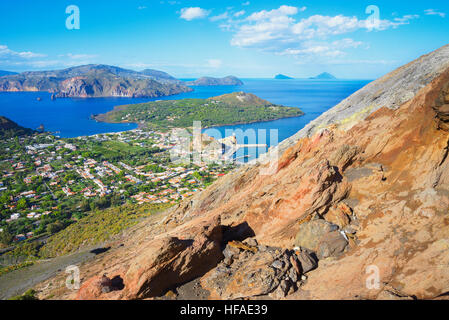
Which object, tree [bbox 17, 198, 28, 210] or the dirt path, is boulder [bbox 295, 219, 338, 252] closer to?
the dirt path

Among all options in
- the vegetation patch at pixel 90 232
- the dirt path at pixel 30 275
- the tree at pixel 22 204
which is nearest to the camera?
the dirt path at pixel 30 275

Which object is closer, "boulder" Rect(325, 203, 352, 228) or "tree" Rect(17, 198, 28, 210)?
"boulder" Rect(325, 203, 352, 228)

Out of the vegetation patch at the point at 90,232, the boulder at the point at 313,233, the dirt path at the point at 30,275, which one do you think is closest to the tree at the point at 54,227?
the vegetation patch at the point at 90,232

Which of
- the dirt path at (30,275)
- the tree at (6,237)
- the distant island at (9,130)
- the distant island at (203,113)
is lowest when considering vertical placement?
the tree at (6,237)

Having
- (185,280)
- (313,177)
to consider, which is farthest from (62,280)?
(313,177)

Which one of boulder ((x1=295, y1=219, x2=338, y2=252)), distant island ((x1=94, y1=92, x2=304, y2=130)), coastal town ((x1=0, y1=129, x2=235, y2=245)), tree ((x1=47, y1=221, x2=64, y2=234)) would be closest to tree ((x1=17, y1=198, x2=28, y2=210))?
coastal town ((x1=0, y1=129, x2=235, y2=245))

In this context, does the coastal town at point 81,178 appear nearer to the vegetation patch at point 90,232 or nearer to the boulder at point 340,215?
the vegetation patch at point 90,232

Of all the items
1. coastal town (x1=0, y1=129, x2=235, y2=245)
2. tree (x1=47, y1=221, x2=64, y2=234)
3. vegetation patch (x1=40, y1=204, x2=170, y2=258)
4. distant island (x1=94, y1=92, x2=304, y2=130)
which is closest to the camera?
vegetation patch (x1=40, y1=204, x2=170, y2=258)

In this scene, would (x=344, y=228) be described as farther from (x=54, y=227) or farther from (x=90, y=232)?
(x=54, y=227)
